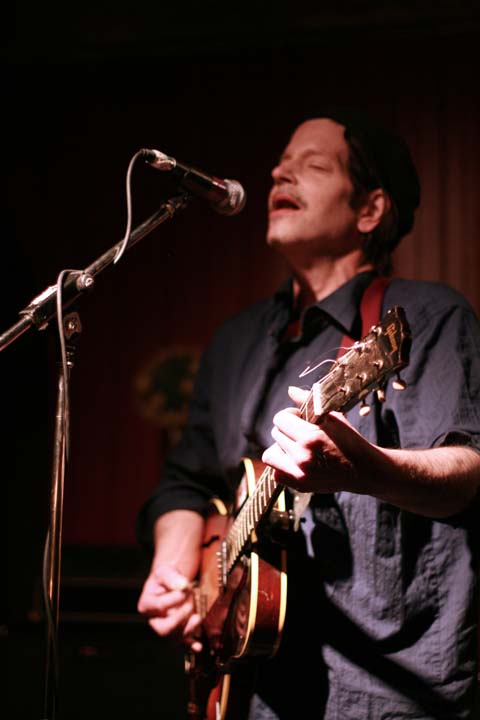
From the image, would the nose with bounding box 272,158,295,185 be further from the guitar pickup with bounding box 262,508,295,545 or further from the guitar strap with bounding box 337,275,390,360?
the guitar pickup with bounding box 262,508,295,545

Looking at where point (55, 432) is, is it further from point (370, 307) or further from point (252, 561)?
point (370, 307)

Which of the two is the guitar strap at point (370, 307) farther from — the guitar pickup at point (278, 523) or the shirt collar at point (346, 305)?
the guitar pickup at point (278, 523)

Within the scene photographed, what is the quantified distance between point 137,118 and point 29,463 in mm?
2117

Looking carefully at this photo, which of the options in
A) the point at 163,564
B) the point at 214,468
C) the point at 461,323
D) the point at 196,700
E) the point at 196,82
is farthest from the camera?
the point at 196,82

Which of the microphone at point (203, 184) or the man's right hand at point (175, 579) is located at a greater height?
the microphone at point (203, 184)

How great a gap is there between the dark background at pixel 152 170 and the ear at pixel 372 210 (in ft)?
5.95

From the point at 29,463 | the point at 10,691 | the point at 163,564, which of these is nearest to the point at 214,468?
the point at 163,564

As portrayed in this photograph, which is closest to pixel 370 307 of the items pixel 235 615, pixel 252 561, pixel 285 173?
pixel 285 173

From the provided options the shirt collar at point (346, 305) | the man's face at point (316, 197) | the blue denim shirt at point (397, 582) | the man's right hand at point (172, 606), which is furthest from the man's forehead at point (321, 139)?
the man's right hand at point (172, 606)

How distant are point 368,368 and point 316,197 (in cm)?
101

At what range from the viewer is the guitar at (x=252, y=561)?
108cm

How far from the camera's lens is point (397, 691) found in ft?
4.70

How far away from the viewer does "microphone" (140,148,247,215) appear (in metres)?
1.43

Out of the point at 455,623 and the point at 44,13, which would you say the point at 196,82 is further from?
the point at 455,623
